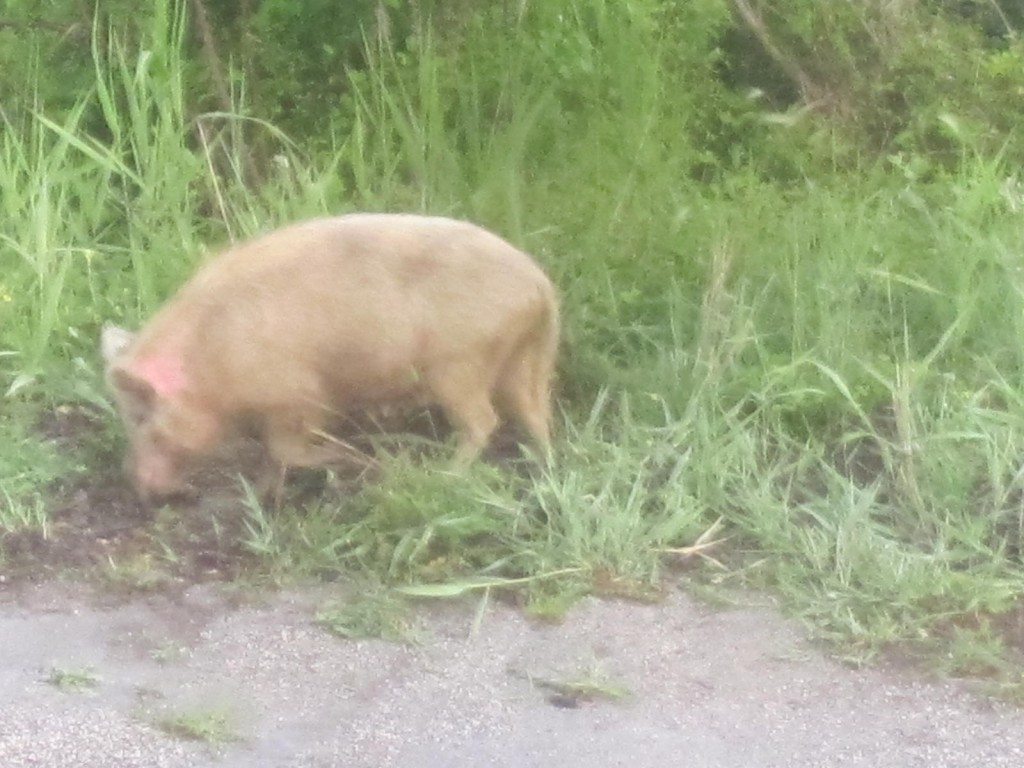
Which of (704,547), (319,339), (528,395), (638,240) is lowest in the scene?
(704,547)

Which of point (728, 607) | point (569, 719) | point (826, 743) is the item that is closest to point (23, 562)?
point (569, 719)

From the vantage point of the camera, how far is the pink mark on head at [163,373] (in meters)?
4.54

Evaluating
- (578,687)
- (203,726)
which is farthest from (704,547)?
(203,726)

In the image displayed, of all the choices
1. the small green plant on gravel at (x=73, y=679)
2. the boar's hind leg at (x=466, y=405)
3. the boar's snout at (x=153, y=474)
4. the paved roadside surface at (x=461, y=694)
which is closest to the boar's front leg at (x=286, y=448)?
the boar's snout at (x=153, y=474)

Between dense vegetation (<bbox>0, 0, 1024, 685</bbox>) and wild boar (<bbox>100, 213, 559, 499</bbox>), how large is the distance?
0.35m

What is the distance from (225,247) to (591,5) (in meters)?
2.07

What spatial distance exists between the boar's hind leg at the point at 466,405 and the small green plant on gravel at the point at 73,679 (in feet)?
4.68

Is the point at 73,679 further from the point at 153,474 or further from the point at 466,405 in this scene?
the point at 466,405

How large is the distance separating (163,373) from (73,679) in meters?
1.19

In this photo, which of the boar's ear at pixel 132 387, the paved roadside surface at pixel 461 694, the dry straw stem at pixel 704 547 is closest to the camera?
the paved roadside surface at pixel 461 694

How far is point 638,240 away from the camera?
606cm

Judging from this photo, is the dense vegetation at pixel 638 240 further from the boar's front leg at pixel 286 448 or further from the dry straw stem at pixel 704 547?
the boar's front leg at pixel 286 448

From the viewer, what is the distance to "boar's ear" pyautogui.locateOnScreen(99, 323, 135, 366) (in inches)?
189

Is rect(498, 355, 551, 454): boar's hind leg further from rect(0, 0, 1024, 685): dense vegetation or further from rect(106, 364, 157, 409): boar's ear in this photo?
rect(106, 364, 157, 409): boar's ear
